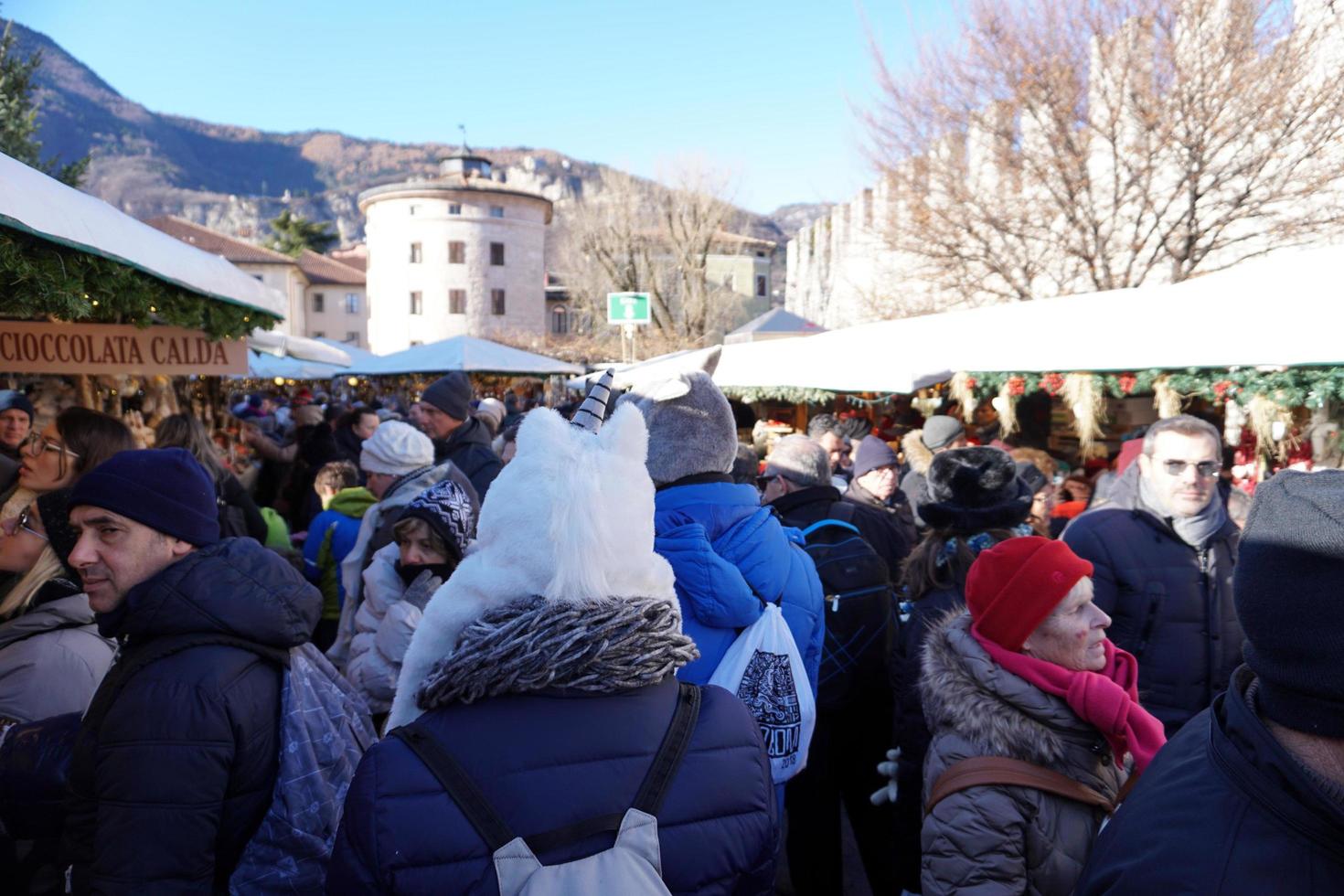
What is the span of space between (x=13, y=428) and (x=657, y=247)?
3400cm

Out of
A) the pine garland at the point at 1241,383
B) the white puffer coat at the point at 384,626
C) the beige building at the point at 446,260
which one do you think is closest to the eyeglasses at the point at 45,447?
the white puffer coat at the point at 384,626

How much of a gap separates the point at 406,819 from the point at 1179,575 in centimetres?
278

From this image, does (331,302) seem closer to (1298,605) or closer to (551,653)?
(551,653)

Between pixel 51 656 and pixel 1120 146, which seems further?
pixel 1120 146

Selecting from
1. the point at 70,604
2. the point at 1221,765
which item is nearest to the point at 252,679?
the point at 70,604

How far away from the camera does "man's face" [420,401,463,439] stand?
210 inches

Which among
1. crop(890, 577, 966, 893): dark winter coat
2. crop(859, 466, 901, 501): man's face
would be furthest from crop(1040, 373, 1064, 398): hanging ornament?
crop(890, 577, 966, 893): dark winter coat

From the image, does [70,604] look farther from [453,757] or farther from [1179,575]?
[1179,575]

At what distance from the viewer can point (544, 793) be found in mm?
1258

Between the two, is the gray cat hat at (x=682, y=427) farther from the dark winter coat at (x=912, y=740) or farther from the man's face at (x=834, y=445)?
the man's face at (x=834, y=445)

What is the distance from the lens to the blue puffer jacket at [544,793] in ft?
4.01

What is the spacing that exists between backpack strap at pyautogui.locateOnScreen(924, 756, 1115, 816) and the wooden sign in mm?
4099

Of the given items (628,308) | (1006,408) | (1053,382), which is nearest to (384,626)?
(1053,382)

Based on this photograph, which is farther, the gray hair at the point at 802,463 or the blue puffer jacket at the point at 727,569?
the gray hair at the point at 802,463
